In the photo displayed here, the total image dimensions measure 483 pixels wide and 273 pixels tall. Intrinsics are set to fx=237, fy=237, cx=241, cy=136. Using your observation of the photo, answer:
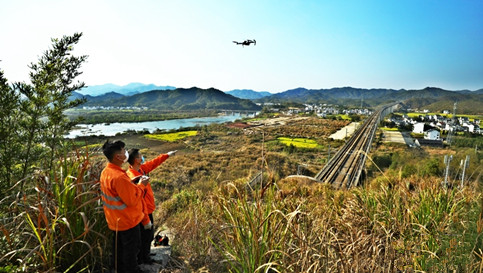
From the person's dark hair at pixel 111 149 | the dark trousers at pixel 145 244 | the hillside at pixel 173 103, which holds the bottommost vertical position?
the dark trousers at pixel 145 244

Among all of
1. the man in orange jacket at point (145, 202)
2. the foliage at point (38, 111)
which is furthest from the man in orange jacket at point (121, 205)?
the foliage at point (38, 111)

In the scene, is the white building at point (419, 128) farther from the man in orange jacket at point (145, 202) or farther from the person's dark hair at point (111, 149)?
the person's dark hair at point (111, 149)

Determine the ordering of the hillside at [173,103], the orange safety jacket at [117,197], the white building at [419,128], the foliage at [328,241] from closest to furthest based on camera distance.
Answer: the foliage at [328,241] → the orange safety jacket at [117,197] → the white building at [419,128] → the hillside at [173,103]

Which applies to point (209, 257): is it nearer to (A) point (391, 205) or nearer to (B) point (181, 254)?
(B) point (181, 254)

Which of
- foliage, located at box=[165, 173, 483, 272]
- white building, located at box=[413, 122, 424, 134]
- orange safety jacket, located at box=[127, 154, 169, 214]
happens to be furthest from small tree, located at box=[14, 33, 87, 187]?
white building, located at box=[413, 122, 424, 134]

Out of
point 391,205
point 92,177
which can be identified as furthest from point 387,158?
point 92,177

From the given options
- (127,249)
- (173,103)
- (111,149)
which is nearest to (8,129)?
(111,149)

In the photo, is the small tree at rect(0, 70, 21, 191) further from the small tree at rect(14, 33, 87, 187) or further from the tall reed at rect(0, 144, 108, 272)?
the tall reed at rect(0, 144, 108, 272)

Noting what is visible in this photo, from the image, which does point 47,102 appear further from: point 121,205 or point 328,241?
point 328,241
